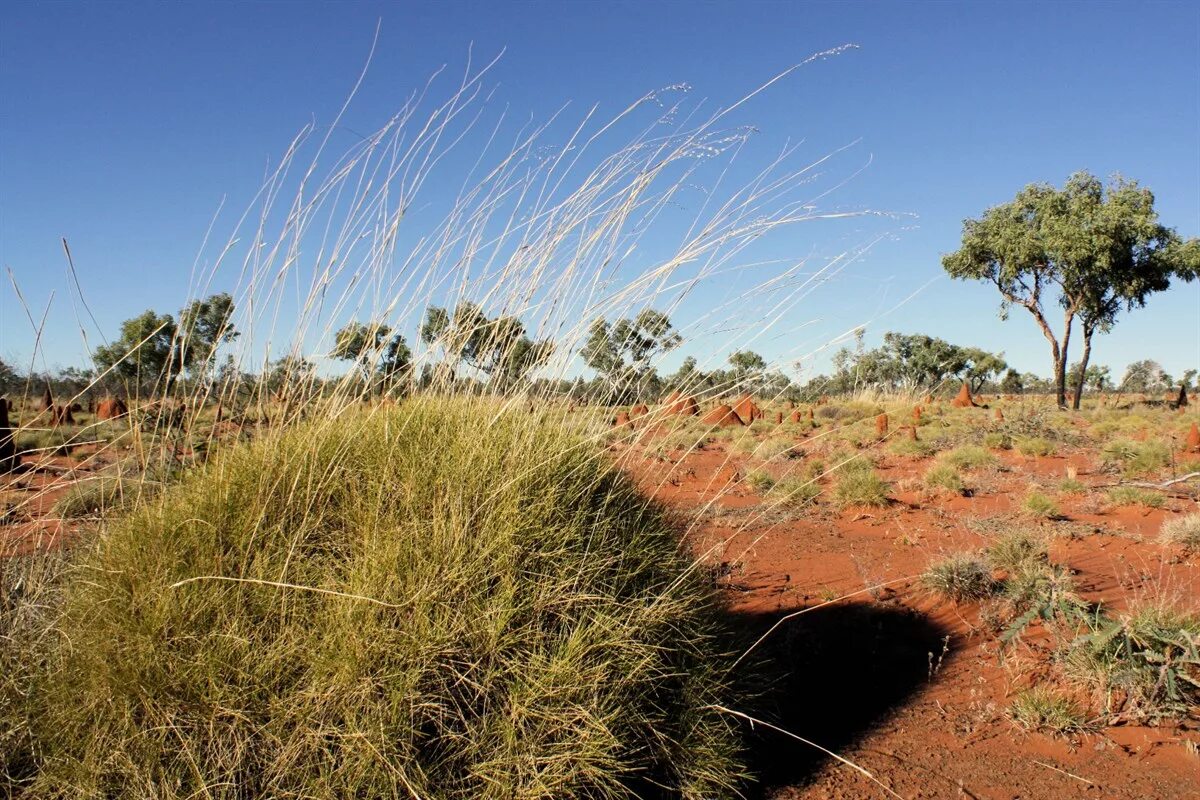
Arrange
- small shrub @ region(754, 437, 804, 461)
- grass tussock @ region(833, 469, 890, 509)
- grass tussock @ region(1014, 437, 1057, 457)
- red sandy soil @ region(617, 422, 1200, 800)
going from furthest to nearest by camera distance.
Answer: grass tussock @ region(1014, 437, 1057, 457) → grass tussock @ region(833, 469, 890, 509) → small shrub @ region(754, 437, 804, 461) → red sandy soil @ region(617, 422, 1200, 800)

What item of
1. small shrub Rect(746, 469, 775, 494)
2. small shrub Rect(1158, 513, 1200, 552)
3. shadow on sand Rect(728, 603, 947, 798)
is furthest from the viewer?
small shrub Rect(746, 469, 775, 494)

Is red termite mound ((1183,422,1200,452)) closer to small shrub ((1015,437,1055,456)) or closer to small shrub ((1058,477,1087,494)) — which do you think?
small shrub ((1015,437,1055,456))

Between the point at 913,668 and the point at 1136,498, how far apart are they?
5.61 meters

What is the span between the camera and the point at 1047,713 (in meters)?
3.03

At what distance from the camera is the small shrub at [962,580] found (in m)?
4.36

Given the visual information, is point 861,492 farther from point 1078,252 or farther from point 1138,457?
point 1078,252

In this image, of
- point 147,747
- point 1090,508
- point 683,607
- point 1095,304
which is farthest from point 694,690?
point 1095,304

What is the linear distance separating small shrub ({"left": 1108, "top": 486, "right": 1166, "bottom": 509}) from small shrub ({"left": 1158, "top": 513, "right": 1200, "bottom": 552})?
1.86 m

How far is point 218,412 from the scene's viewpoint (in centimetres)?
238

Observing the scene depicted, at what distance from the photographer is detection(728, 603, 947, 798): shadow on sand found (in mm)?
2781

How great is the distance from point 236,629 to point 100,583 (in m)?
0.49

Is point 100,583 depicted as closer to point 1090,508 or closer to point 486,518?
point 486,518

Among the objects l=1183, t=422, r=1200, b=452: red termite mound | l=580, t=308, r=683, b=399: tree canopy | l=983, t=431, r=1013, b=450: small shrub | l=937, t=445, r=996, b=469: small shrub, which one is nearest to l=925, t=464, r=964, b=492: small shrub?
l=937, t=445, r=996, b=469: small shrub

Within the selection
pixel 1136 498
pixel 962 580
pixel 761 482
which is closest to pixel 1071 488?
pixel 1136 498
